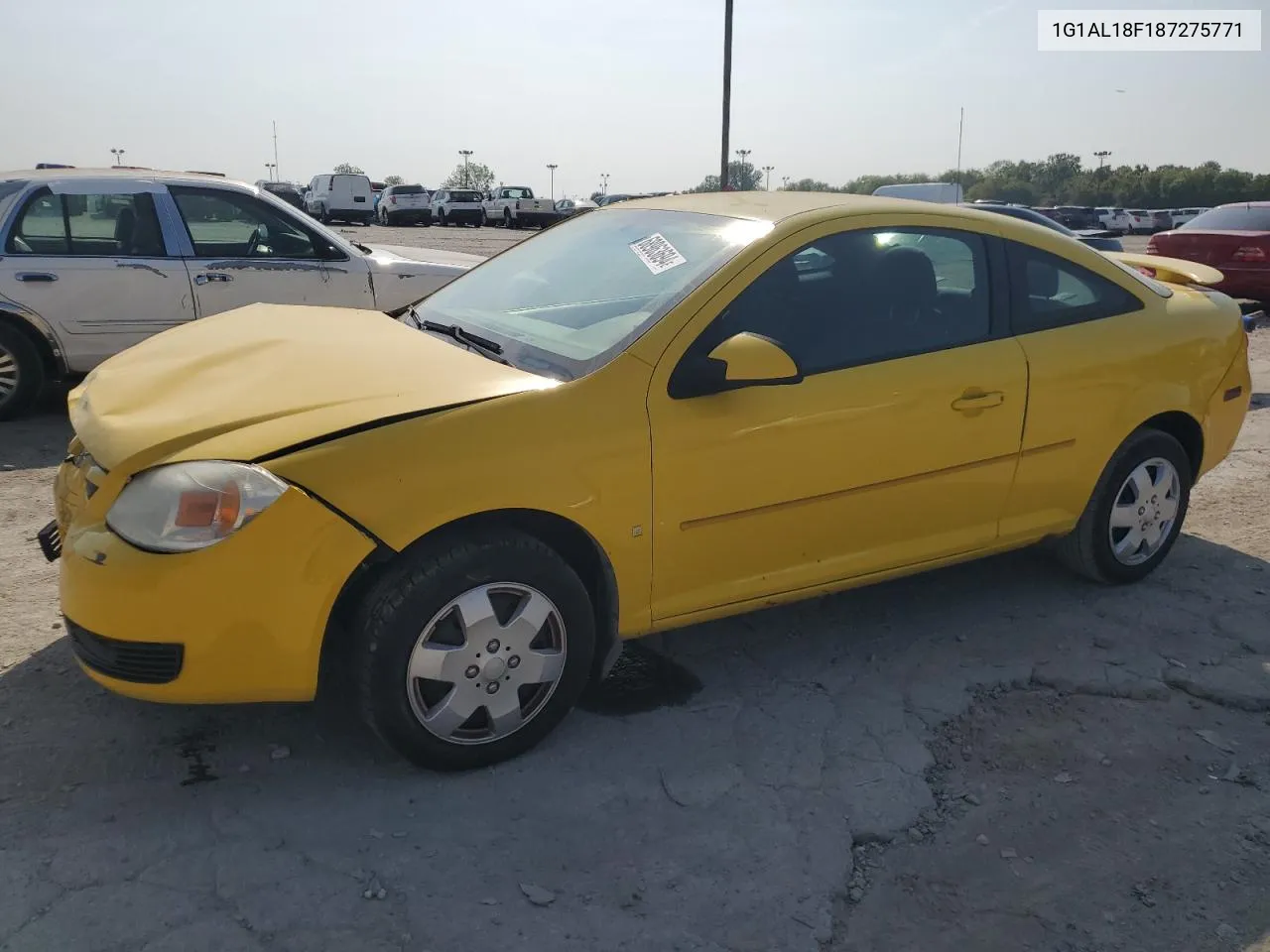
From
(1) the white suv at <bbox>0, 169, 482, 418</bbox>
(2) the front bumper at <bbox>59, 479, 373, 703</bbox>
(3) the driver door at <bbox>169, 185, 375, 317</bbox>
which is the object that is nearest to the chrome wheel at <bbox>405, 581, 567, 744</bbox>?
(2) the front bumper at <bbox>59, 479, 373, 703</bbox>

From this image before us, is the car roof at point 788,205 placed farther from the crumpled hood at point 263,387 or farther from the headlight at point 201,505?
the headlight at point 201,505

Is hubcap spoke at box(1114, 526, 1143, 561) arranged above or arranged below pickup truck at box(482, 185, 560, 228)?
below

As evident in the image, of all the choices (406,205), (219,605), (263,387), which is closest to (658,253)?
(263,387)

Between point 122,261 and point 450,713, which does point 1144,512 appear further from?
point 122,261

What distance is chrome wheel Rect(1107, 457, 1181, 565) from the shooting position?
425 centimetres

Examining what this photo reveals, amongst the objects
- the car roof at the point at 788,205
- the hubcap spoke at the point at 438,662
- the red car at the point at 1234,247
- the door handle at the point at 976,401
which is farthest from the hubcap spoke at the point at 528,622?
the red car at the point at 1234,247

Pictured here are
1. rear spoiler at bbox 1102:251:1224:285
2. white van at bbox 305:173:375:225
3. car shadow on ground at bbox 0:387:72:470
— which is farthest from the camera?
white van at bbox 305:173:375:225

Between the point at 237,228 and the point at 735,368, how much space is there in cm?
511

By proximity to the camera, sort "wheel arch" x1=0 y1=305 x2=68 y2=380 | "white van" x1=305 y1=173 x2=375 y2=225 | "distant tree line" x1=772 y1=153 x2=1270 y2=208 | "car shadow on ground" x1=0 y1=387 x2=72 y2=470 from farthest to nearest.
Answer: "distant tree line" x1=772 y1=153 x2=1270 y2=208 → "white van" x1=305 y1=173 x2=375 y2=225 → "wheel arch" x1=0 y1=305 x2=68 y2=380 → "car shadow on ground" x1=0 y1=387 x2=72 y2=470

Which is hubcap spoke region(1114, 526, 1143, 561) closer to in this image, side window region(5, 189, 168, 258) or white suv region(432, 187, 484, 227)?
side window region(5, 189, 168, 258)

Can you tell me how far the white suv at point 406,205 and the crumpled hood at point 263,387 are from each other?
40811 mm

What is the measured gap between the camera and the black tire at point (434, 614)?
2697mm

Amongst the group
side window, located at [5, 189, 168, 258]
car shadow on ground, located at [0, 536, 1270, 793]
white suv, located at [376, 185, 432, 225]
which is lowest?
car shadow on ground, located at [0, 536, 1270, 793]

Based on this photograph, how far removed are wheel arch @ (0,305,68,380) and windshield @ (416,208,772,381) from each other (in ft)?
12.1
